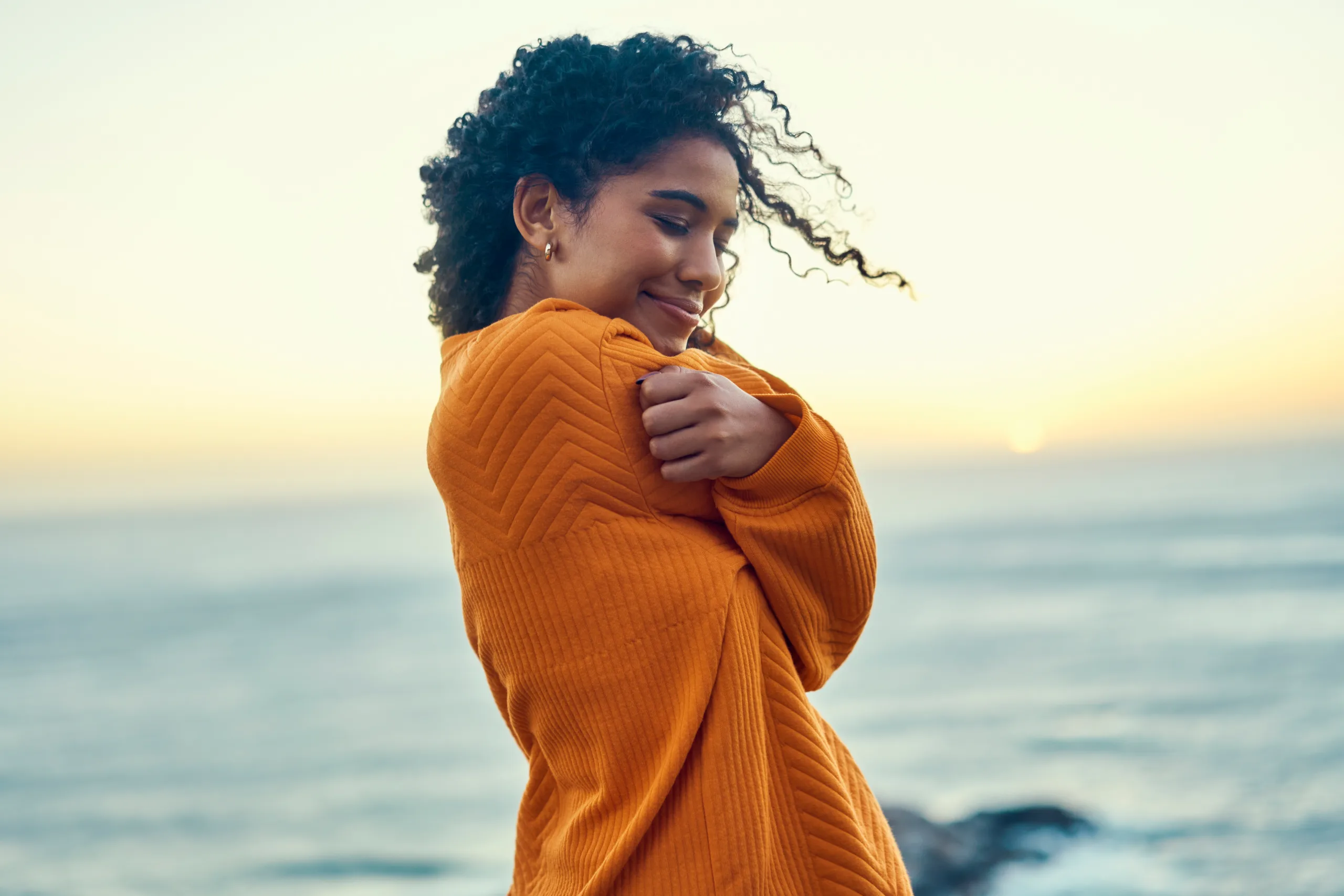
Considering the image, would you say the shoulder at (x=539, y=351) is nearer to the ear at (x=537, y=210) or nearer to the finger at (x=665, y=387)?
the finger at (x=665, y=387)

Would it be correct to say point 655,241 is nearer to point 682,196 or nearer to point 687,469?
point 682,196

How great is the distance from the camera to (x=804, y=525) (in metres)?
1.30

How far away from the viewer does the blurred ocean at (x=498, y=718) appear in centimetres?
877

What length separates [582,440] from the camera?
1277mm

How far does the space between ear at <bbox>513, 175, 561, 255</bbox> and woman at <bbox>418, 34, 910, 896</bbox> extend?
34 mm

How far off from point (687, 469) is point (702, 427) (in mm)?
52

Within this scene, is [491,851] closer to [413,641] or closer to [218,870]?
[218,870]

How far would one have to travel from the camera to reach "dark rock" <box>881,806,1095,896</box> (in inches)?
203

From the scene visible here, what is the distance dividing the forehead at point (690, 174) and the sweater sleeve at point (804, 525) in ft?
0.99

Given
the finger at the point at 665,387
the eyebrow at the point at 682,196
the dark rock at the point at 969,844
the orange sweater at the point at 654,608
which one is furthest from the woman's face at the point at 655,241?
the dark rock at the point at 969,844

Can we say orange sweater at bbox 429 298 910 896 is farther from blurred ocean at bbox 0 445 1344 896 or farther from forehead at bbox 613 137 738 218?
blurred ocean at bbox 0 445 1344 896

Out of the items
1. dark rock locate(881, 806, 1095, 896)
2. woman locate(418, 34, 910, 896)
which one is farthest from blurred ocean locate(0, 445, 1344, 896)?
woman locate(418, 34, 910, 896)

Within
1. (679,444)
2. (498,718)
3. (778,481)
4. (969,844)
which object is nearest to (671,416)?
(679,444)

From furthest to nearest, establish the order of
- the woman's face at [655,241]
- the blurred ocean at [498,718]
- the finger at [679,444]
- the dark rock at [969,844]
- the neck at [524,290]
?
the blurred ocean at [498,718] → the dark rock at [969,844] → the neck at [524,290] → the woman's face at [655,241] → the finger at [679,444]
